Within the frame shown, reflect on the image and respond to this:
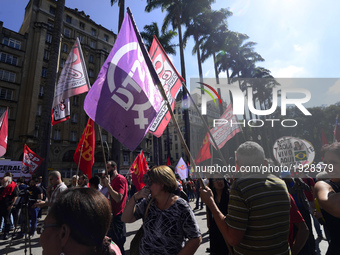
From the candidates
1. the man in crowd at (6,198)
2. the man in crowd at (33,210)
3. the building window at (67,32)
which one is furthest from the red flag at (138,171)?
the building window at (67,32)

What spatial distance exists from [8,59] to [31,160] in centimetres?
2312

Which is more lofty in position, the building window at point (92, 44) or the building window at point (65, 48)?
the building window at point (92, 44)

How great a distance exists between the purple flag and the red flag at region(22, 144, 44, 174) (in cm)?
887

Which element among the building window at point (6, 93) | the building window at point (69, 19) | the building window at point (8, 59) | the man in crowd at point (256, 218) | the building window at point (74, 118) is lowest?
the man in crowd at point (256, 218)

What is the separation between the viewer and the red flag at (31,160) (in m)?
10.0

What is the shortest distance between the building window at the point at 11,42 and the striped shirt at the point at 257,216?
3411cm

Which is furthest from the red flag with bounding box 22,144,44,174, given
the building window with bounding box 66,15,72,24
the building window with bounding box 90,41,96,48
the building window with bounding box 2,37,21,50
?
the building window with bounding box 66,15,72,24

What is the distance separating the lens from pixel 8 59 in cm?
2639

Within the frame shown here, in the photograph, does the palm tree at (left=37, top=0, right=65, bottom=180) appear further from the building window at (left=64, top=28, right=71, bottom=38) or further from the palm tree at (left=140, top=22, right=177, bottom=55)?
the building window at (left=64, top=28, right=71, bottom=38)

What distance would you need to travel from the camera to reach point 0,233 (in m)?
7.21

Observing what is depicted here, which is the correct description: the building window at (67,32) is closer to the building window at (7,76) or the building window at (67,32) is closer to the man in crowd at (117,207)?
the building window at (7,76)

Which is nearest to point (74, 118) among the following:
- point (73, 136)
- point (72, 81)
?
point (73, 136)

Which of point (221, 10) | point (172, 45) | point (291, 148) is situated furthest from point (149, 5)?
point (291, 148)

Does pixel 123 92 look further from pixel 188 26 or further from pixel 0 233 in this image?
pixel 188 26
